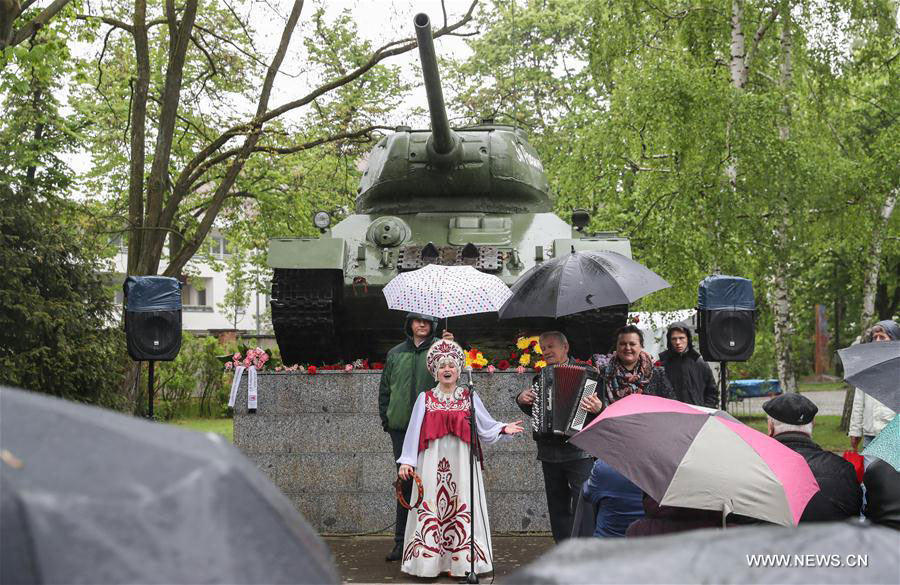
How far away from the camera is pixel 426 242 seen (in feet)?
39.4

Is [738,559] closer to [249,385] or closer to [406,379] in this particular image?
Answer: [406,379]

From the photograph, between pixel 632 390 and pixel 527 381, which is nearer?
pixel 632 390

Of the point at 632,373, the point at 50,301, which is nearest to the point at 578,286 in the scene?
the point at 632,373

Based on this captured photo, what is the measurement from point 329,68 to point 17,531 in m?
19.9

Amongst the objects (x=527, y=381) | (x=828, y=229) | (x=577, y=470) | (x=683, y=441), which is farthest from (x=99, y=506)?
(x=828, y=229)

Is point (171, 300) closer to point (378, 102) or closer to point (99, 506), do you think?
point (99, 506)

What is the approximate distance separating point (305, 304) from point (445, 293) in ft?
11.7

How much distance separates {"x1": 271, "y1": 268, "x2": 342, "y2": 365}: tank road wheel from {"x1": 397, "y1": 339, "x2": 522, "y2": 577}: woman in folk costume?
3.97 m

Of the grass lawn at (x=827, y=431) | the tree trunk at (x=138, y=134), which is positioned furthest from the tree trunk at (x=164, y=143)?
the grass lawn at (x=827, y=431)

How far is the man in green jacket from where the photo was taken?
8.23 metres

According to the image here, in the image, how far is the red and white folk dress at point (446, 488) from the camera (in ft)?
25.0

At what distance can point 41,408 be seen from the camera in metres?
1.53

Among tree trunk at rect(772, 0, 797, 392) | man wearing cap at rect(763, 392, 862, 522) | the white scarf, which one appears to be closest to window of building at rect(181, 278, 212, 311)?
tree trunk at rect(772, 0, 797, 392)

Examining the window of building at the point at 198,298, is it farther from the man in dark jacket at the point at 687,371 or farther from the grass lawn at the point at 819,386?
the man in dark jacket at the point at 687,371
